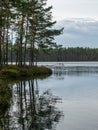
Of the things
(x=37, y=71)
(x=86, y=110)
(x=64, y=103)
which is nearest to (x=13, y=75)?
(x=37, y=71)

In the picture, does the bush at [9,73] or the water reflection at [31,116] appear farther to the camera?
the bush at [9,73]

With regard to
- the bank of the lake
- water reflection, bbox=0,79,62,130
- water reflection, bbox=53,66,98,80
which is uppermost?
water reflection, bbox=0,79,62,130

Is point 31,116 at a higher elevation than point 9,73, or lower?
higher

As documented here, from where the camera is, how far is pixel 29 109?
2611 cm

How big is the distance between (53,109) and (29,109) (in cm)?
166

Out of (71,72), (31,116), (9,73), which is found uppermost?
(31,116)

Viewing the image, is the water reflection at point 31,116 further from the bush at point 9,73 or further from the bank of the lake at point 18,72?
the bush at point 9,73

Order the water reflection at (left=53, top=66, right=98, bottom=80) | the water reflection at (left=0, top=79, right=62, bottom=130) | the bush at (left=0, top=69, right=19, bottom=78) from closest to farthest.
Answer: the water reflection at (left=0, top=79, right=62, bottom=130) → the bush at (left=0, top=69, right=19, bottom=78) → the water reflection at (left=53, top=66, right=98, bottom=80)

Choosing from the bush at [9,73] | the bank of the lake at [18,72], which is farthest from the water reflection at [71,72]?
the bush at [9,73]

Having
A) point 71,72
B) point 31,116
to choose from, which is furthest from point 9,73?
point 71,72

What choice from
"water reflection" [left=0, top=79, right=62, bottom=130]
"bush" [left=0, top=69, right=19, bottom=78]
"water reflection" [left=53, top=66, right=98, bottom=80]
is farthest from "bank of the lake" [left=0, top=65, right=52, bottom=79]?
"water reflection" [left=0, top=79, right=62, bottom=130]

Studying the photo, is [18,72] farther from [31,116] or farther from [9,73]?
[31,116]

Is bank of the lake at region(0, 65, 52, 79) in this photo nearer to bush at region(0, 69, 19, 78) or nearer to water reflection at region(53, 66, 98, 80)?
bush at region(0, 69, 19, 78)

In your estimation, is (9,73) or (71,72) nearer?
(9,73)
